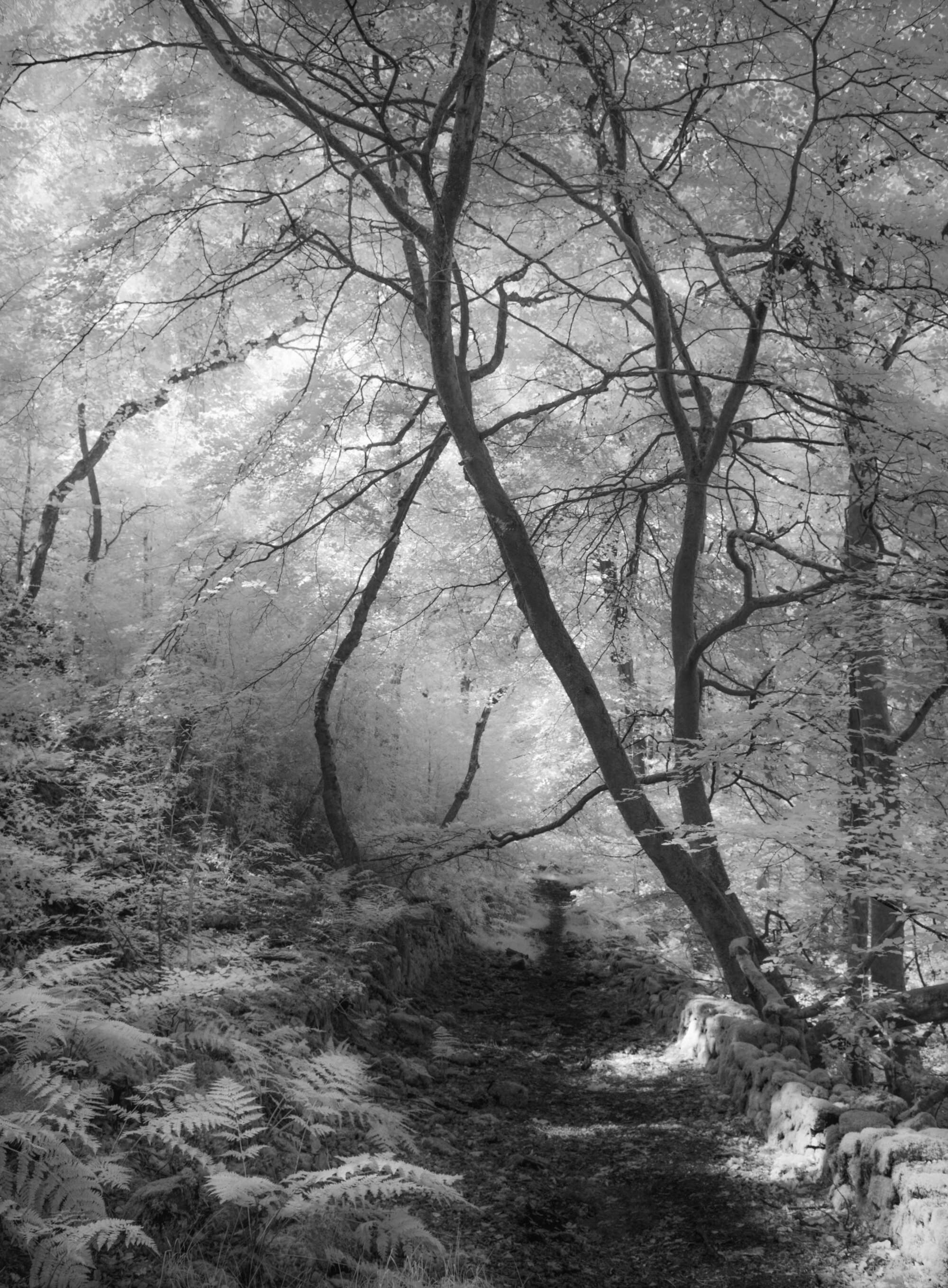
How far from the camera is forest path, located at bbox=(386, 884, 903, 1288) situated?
326 cm

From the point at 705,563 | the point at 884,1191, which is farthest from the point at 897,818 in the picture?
the point at 705,563

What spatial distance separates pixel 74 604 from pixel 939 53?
392 inches

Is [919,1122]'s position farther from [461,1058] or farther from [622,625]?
[622,625]

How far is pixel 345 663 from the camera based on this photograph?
7.88 m

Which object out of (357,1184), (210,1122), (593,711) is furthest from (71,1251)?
(593,711)

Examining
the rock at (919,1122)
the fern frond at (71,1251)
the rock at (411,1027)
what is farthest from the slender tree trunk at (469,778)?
the fern frond at (71,1251)

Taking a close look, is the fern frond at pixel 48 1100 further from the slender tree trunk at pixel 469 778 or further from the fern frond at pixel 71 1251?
the slender tree trunk at pixel 469 778

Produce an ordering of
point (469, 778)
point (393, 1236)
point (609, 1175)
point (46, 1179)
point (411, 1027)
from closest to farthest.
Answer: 1. point (46, 1179)
2. point (393, 1236)
3. point (609, 1175)
4. point (411, 1027)
5. point (469, 778)

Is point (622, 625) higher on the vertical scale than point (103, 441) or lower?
lower

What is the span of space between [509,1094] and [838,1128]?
2213 millimetres

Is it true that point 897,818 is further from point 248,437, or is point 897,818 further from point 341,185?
point 248,437

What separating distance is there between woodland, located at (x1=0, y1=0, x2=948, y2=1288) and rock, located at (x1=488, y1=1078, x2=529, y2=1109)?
1.42 metres

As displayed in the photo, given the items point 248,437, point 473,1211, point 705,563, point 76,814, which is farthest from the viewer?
point 248,437

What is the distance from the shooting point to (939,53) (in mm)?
4195
